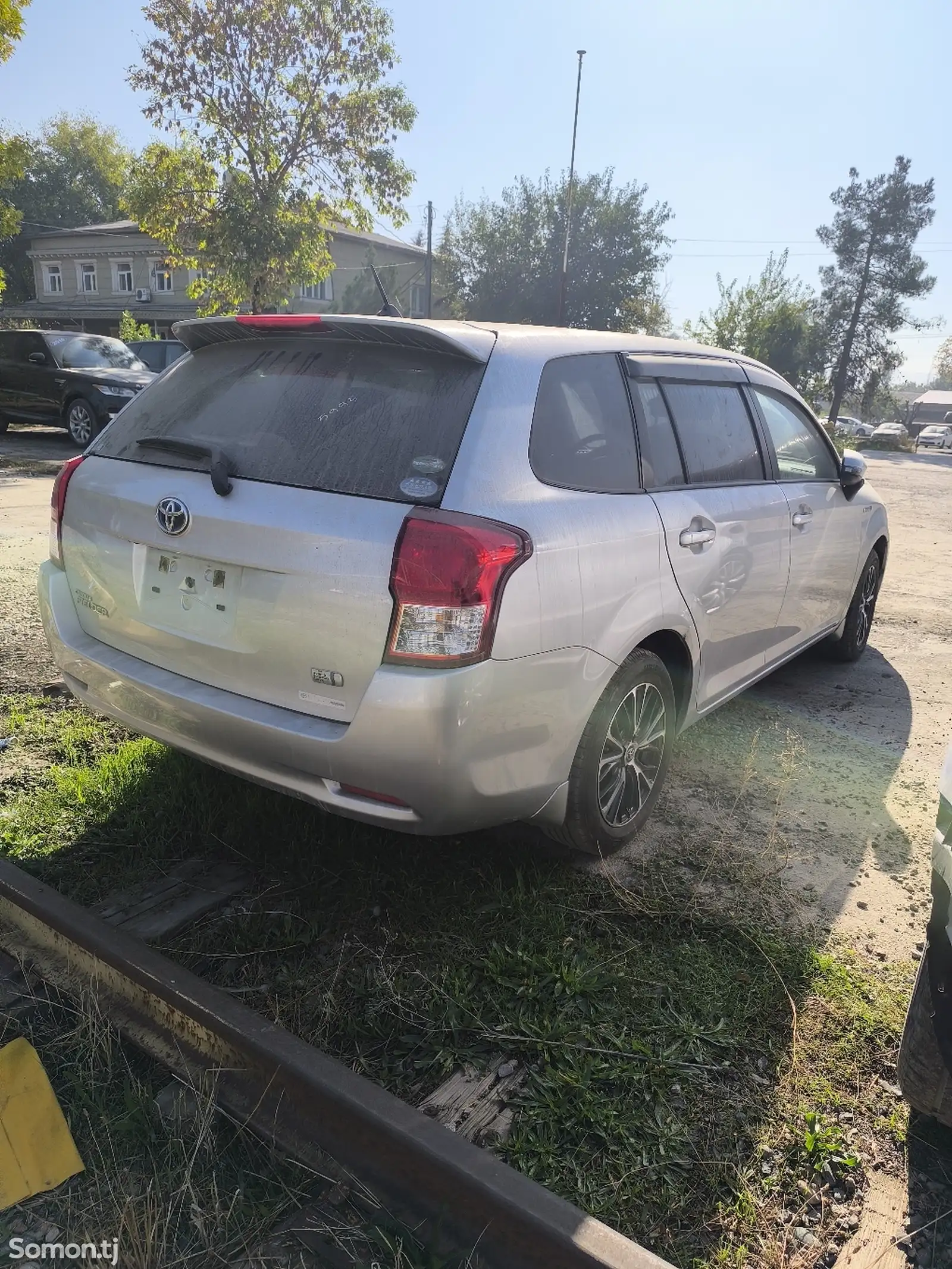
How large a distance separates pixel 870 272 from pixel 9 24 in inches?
1876

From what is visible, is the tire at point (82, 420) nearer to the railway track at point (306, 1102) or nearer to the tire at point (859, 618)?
the tire at point (859, 618)

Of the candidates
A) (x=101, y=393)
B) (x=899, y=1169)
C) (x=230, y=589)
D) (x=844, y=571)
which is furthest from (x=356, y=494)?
(x=101, y=393)

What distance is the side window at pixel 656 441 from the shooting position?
10.7 feet

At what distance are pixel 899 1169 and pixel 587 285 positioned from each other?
159 ft

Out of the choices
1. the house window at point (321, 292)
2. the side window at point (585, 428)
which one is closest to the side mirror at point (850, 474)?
the side window at point (585, 428)

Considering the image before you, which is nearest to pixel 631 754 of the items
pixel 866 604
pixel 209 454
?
pixel 209 454

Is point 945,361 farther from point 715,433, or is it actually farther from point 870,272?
point 715,433

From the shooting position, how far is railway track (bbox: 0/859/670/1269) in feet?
5.74

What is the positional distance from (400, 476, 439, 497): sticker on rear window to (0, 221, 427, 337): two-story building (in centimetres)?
3947

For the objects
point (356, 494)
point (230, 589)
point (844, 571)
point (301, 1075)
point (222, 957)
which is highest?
point (356, 494)

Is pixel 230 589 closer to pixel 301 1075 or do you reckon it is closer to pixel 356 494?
pixel 356 494

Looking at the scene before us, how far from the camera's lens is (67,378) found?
14508 millimetres

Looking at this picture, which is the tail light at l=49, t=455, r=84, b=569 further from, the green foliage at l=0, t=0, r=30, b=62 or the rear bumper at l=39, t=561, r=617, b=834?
the green foliage at l=0, t=0, r=30, b=62

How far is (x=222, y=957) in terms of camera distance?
106 inches
